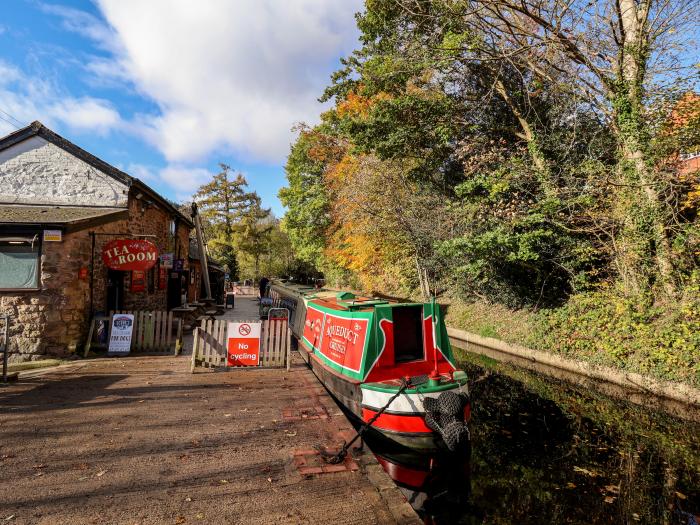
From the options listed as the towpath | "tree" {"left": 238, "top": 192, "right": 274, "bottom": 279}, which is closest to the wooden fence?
the towpath

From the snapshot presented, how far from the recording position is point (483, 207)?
12.5 metres

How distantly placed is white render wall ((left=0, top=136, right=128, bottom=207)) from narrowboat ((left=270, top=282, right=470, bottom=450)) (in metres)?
8.16

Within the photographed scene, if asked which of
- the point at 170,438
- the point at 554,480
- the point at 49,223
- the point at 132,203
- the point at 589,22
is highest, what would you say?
the point at 589,22

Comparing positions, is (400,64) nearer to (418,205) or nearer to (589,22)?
(589,22)

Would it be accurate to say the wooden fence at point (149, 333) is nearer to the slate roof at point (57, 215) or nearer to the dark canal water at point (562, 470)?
the slate roof at point (57, 215)

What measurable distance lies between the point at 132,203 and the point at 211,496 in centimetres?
1094

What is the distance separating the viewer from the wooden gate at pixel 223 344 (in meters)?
7.68

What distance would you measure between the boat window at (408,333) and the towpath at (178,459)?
4.95 ft

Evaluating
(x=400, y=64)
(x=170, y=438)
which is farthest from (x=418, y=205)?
(x=170, y=438)

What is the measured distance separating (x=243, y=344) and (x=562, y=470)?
232 inches

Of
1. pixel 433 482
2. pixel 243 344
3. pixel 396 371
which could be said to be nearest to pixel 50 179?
pixel 243 344

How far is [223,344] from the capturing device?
775 cm

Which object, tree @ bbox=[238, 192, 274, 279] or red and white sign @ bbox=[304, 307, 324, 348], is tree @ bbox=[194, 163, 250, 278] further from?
red and white sign @ bbox=[304, 307, 324, 348]

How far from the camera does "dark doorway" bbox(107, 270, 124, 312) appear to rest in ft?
36.1
